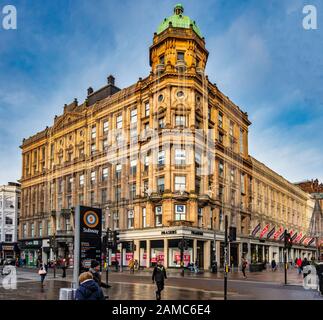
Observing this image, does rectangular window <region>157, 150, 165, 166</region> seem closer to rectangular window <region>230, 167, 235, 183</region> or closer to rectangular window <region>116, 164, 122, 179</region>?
rectangular window <region>116, 164, 122, 179</region>

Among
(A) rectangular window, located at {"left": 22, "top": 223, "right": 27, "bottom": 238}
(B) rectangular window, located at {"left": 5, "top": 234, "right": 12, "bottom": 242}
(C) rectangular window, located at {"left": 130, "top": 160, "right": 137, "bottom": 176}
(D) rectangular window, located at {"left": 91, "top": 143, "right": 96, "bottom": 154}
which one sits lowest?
(B) rectangular window, located at {"left": 5, "top": 234, "right": 12, "bottom": 242}

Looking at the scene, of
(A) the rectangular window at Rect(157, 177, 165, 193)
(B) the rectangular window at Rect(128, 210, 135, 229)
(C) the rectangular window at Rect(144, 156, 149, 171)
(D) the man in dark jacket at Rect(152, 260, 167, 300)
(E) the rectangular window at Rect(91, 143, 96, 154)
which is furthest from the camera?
(E) the rectangular window at Rect(91, 143, 96, 154)

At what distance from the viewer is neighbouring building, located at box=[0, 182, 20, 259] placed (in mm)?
92562

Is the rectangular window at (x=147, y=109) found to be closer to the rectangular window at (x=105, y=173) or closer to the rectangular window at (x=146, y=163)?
the rectangular window at (x=146, y=163)

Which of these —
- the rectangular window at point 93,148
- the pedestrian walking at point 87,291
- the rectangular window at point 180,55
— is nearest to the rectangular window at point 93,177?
the rectangular window at point 93,148

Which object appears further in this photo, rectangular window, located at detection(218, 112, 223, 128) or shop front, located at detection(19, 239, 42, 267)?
shop front, located at detection(19, 239, 42, 267)

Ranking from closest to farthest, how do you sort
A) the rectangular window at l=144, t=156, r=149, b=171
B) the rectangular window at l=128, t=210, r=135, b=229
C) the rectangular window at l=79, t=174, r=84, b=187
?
the rectangular window at l=144, t=156, r=149, b=171 → the rectangular window at l=128, t=210, r=135, b=229 → the rectangular window at l=79, t=174, r=84, b=187

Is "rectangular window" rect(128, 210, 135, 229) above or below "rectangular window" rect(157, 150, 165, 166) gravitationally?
below

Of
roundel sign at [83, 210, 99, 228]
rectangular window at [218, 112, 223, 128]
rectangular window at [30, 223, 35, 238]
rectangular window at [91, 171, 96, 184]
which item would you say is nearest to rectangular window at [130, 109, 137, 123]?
rectangular window at [91, 171, 96, 184]

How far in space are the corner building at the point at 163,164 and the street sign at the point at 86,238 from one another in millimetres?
31922

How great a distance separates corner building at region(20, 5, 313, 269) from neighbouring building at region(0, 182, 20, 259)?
2120 centimetres
